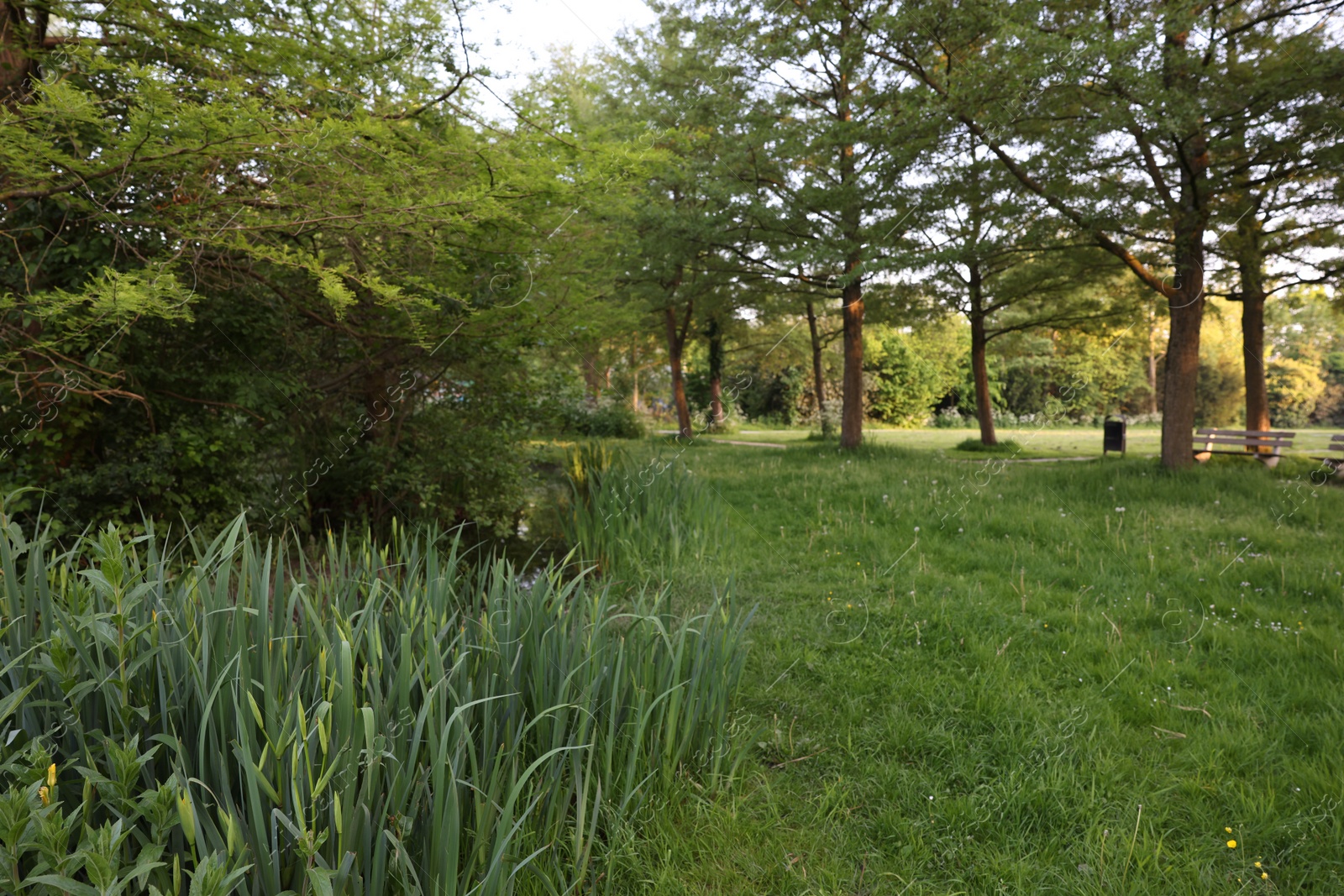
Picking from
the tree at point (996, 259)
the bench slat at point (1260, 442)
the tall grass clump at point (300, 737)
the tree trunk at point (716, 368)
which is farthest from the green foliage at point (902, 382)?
the tall grass clump at point (300, 737)

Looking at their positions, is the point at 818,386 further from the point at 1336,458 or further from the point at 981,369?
the point at 1336,458

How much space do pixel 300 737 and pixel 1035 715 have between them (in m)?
2.79

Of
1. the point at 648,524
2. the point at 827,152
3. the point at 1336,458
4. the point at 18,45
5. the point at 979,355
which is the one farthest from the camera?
the point at 979,355

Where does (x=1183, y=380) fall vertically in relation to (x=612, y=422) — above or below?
above

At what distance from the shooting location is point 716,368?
603 inches

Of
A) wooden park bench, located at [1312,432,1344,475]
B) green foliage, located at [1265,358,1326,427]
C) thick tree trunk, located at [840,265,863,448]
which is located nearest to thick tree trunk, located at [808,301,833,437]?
thick tree trunk, located at [840,265,863,448]

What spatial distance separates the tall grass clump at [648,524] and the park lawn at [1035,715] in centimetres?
43

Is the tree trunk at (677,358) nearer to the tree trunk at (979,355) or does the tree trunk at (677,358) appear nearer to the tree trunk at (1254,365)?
the tree trunk at (979,355)

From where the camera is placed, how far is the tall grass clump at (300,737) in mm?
1271

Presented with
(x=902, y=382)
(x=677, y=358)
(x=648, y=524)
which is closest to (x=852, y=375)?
(x=677, y=358)

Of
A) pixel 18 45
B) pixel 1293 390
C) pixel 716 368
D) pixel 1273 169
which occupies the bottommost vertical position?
pixel 1293 390

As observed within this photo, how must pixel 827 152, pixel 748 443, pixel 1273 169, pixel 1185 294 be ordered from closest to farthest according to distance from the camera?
pixel 1273 169, pixel 1185 294, pixel 827 152, pixel 748 443

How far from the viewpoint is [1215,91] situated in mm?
6488

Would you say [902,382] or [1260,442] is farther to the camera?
[902,382]
